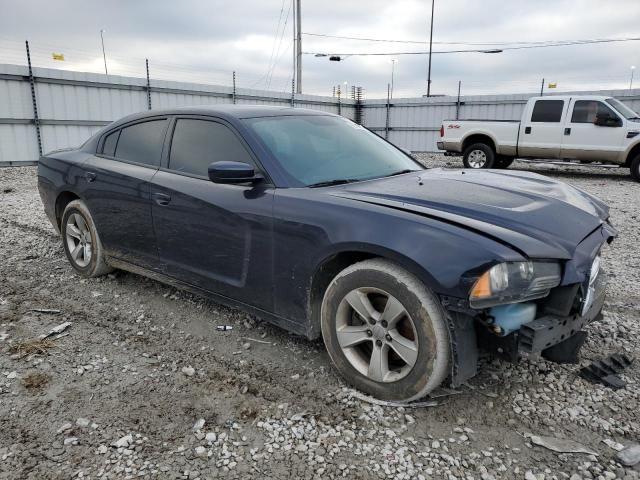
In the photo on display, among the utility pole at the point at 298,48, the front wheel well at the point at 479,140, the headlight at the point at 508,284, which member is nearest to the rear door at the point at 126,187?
the headlight at the point at 508,284

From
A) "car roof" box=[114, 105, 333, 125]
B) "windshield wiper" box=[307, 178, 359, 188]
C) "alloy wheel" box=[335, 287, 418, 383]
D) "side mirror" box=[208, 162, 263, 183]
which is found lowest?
"alloy wheel" box=[335, 287, 418, 383]

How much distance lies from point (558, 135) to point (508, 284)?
11604 mm

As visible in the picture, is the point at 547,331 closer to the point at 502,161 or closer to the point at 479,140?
the point at 479,140

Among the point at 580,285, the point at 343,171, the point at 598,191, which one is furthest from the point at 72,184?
the point at 598,191

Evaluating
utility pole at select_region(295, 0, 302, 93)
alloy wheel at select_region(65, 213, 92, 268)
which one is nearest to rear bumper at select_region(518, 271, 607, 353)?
alloy wheel at select_region(65, 213, 92, 268)

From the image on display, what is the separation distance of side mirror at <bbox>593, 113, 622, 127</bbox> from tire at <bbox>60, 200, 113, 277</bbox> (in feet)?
38.1

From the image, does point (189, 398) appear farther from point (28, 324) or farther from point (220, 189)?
point (28, 324)

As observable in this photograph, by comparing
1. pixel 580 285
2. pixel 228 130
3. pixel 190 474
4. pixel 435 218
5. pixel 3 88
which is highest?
pixel 3 88

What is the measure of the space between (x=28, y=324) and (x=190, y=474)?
2.21 meters

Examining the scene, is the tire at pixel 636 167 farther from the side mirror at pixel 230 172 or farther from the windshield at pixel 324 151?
the side mirror at pixel 230 172

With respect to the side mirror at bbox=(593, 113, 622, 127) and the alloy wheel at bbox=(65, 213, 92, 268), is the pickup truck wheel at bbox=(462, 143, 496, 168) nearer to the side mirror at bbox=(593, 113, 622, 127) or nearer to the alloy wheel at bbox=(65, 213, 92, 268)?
the side mirror at bbox=(593, 113, 622, 127)

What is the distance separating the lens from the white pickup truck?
11430 millimetres

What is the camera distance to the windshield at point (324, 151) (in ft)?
10.00

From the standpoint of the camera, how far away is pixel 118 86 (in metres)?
13.2
